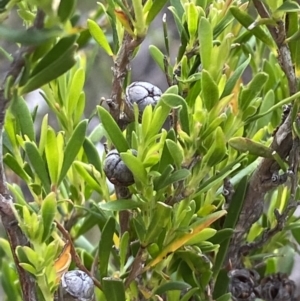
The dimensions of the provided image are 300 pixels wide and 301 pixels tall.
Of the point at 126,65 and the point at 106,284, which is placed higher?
the point at 126,65

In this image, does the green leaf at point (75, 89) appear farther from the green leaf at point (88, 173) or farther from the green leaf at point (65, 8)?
the green leaf at point (65, 8)

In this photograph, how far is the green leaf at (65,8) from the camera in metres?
0.26

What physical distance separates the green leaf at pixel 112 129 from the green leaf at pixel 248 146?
0.08 metres

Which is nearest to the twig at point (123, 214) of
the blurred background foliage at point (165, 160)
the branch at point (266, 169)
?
the blurred background foliage at point (165, 160)

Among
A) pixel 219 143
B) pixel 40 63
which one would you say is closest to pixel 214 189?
pixel 219 143

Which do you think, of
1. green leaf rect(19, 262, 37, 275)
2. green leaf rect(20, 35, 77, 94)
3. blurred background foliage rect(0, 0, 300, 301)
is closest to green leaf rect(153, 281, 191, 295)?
blurred background foliage rect(0, 0, 300, 301)

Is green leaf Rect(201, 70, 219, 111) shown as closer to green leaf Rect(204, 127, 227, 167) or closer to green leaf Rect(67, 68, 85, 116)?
green leaf Rect(204, 127, 227, 167)

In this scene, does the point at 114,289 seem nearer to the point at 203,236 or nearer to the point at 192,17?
the point at 203,236

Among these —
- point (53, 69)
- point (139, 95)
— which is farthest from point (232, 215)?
point (53, 69)

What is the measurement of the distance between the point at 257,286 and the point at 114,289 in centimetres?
17

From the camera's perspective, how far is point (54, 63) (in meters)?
0.28

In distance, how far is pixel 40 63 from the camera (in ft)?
0.95

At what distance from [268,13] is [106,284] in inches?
9.5

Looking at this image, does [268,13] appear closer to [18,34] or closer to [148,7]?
[148,7]
